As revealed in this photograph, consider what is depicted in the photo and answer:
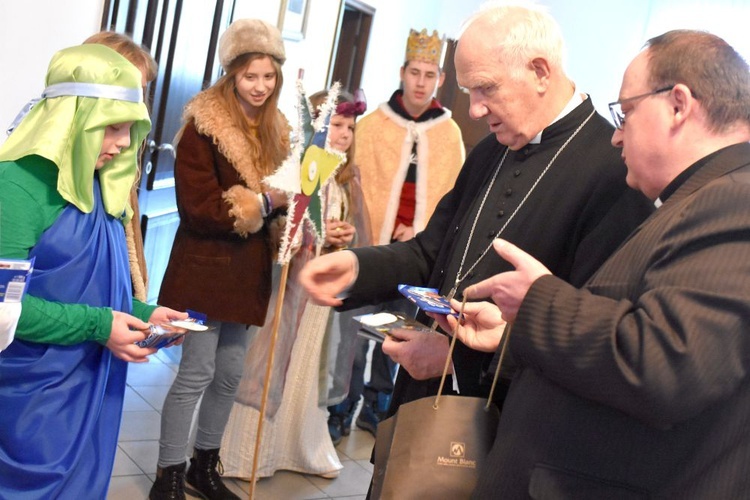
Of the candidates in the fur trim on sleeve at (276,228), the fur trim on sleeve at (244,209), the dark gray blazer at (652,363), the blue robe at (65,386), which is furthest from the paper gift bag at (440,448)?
the fur trim on sleeve at (276,228)

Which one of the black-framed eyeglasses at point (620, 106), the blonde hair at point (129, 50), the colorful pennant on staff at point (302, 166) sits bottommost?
the colorful pennant on staff at point (302, 166)

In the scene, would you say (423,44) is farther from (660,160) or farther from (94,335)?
(660,160)

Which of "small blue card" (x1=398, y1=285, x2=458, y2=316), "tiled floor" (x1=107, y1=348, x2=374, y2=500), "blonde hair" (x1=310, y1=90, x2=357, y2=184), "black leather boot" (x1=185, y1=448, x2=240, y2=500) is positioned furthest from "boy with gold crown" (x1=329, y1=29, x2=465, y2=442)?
"small blue card" (x1=398, y1=285, x2=458, y2=316)

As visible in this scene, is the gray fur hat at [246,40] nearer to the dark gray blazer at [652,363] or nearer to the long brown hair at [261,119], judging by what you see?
the long brown hair at [261,119]

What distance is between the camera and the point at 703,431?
1242mm

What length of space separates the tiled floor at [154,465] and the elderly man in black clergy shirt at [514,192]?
1.48m

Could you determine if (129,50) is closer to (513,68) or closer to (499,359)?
(513,68)

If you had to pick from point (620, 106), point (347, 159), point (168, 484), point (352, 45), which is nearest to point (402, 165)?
point (347, 159)

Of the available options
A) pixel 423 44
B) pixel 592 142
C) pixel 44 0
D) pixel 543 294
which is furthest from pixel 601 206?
pixel 423 44

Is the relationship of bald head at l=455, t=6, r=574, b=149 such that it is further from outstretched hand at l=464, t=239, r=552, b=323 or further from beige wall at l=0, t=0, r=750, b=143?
beige wall at l=0, t=0, r=750, b=143

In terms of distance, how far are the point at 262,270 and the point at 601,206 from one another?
154 centimetres

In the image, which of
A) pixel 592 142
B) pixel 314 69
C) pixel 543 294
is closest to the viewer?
pixel 543 294

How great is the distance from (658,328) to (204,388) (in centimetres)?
215

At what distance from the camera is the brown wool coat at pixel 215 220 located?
2891mm
